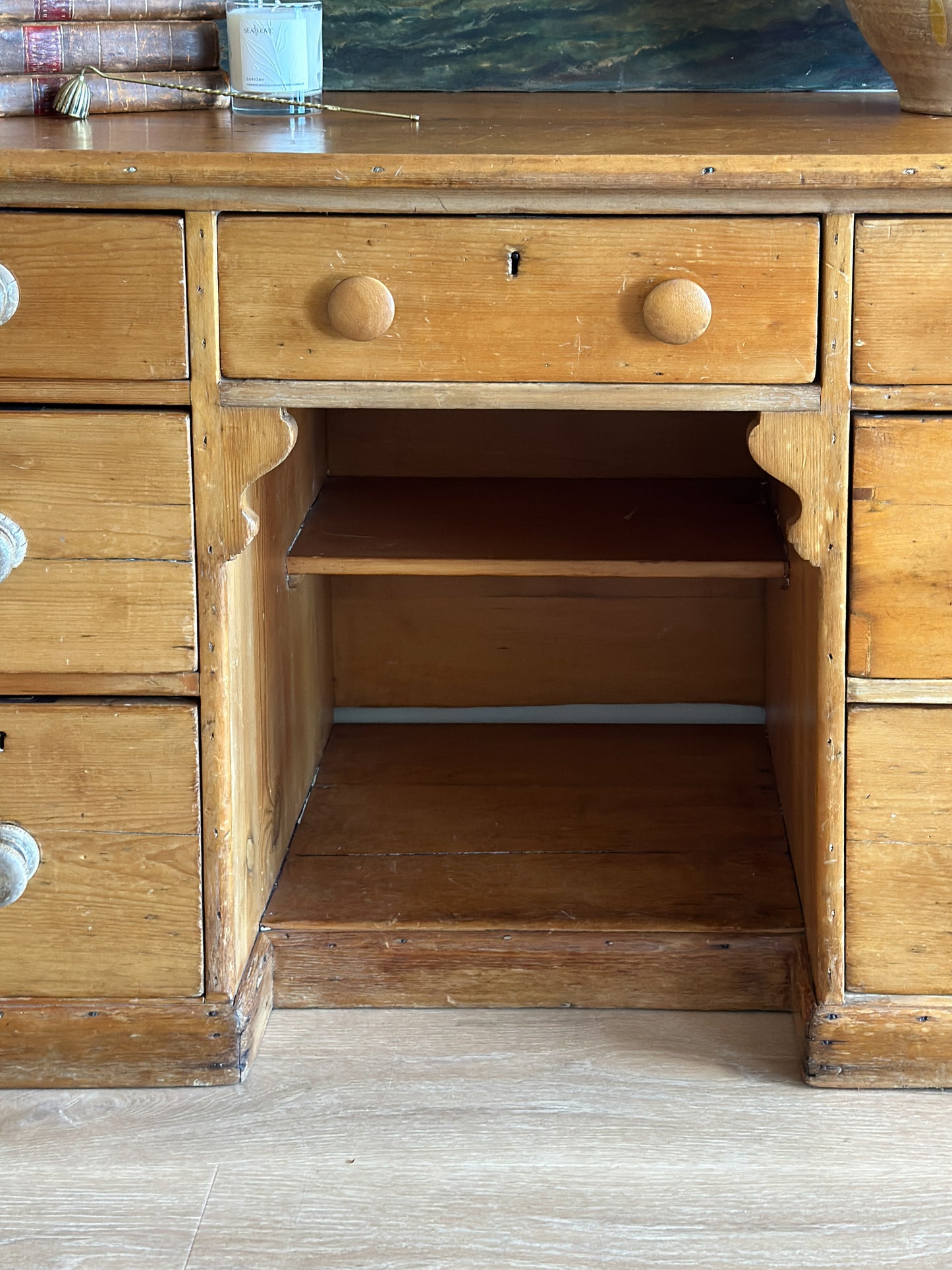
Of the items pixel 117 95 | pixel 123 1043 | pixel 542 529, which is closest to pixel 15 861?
pixel 123 1043

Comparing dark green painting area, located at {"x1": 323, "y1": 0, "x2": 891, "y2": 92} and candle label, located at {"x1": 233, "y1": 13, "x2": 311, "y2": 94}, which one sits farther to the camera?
dark green painting area, located at {"x1": 323, "y1": 0, "x2": 891, "y2": 92}

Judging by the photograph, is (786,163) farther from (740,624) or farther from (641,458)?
(740,624)

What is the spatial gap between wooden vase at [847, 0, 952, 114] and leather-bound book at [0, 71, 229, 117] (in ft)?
2.21

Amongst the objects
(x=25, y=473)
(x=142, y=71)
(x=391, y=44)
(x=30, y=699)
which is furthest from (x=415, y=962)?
(x=391, y=44)

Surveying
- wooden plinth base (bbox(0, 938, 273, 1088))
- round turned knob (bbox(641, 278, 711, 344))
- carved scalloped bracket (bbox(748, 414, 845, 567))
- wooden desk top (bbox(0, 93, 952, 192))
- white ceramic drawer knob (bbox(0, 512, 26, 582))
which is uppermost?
wooden desk top (bbox(0, 93, 952, 192))

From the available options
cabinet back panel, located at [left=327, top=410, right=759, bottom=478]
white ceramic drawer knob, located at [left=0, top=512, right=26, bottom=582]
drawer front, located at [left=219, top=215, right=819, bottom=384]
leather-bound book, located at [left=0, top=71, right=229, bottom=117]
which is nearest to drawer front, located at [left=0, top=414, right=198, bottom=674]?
white ceramic drawer knob, located at [left=0, top=512, right=26, bottom=582]

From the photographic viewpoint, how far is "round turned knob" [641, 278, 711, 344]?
115 cm

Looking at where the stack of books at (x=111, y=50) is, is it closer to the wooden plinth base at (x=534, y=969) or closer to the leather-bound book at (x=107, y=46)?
the leather-bound book at (x=107, y=46)

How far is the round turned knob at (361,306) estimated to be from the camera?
1.16m

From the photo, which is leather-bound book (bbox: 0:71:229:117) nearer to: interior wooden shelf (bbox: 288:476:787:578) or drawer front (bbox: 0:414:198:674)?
drawer front (bbox: 0:414:198:674)

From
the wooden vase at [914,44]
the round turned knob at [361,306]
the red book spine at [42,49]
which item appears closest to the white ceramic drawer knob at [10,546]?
the round turned knob at [361,306]

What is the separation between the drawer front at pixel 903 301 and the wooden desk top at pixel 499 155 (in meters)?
0.04

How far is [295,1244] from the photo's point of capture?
115 cm

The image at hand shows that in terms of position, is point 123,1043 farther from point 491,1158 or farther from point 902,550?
point 902,550
